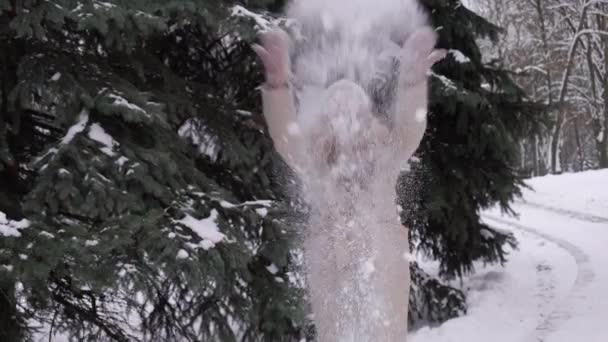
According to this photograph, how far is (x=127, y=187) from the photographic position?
9.41 ft

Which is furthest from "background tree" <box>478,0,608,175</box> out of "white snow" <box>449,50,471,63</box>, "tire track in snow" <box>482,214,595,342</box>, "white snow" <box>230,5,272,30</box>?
"white snow" <box>230,5,272,30</box>

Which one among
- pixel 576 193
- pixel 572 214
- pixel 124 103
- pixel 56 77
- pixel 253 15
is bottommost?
pixel 124 103

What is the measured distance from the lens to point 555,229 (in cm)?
1264

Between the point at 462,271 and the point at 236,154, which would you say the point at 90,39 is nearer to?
the point at 236,154

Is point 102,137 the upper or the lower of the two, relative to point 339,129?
upper

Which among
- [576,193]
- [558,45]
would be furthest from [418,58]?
[558,45]

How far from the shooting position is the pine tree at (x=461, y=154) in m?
6.04

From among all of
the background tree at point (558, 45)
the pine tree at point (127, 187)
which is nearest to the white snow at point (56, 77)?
the pine tree at point (127, 187)

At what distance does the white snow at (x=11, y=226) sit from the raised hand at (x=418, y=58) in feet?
5.39

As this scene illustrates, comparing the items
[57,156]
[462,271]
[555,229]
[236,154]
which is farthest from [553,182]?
[57,156]

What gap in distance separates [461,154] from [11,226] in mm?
4927

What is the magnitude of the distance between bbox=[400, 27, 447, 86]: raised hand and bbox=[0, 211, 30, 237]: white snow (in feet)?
5.39

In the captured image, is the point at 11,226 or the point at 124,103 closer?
the point at 11,226

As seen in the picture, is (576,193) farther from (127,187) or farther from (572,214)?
(127,187)
